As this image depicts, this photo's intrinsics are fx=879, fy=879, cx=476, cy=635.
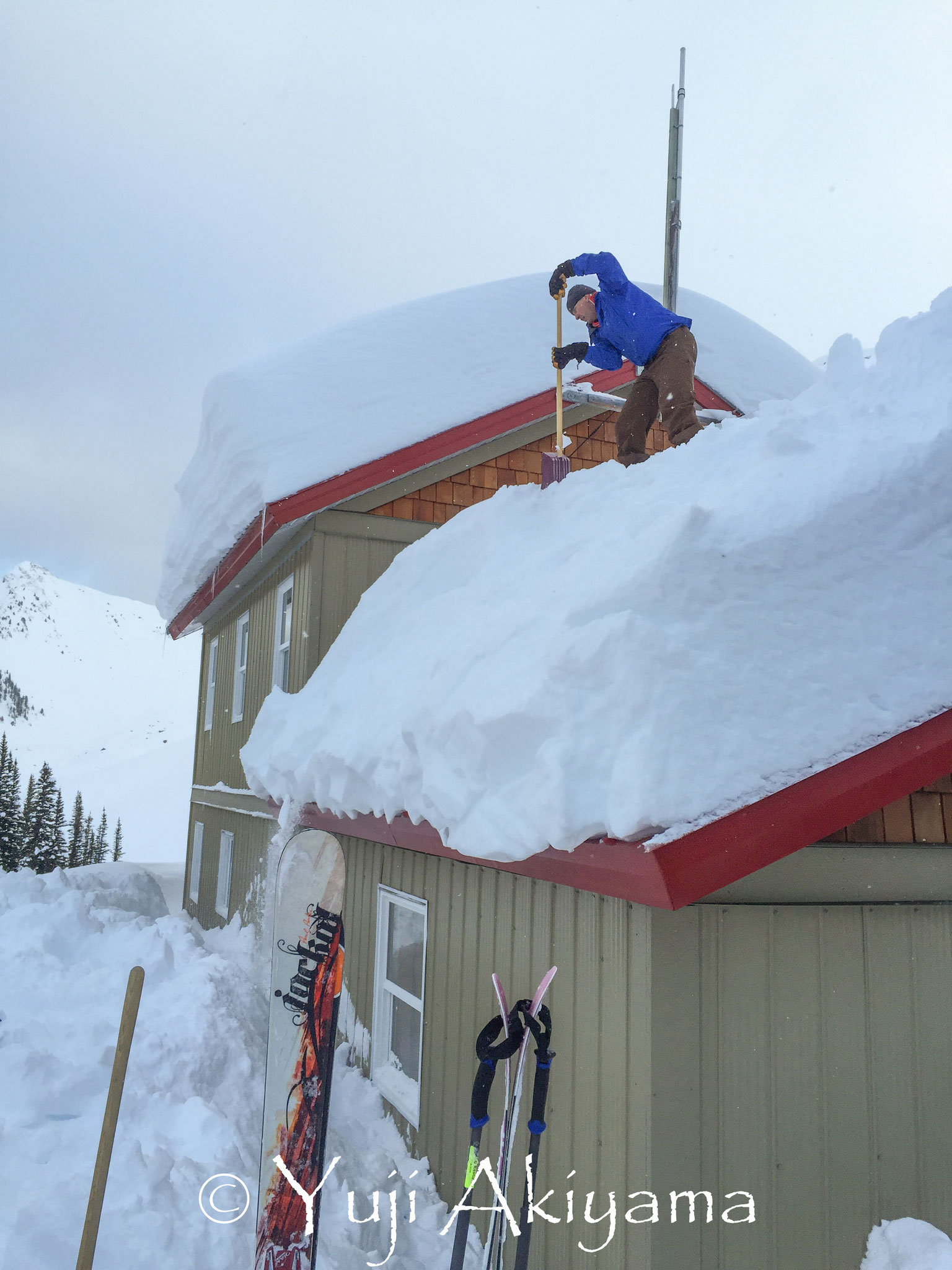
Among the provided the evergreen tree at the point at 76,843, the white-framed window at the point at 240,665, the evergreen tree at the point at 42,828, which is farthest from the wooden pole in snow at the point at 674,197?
the evergreen tree at the point at 76,843

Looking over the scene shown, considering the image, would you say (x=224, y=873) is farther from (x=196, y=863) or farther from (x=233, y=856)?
(x=196, y=863)

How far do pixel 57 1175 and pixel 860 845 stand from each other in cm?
423

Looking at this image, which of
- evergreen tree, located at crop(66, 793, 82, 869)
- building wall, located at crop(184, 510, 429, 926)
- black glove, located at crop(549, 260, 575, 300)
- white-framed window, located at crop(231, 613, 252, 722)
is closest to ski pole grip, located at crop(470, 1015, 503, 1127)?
black glove, located at crop(549, 260, 575, 300)

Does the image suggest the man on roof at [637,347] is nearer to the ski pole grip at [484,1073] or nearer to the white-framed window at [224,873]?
the ski pole grip at [484,1073]

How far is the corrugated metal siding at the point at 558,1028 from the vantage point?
3.33 meters

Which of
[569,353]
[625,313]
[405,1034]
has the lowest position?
[405,1034]

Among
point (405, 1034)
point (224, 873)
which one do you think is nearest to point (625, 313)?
point (405, 1034)

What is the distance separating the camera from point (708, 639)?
10.5 ft

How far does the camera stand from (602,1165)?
3449 millimetres

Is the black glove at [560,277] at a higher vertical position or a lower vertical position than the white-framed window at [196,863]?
higher

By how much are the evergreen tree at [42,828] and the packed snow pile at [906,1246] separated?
30726 mm

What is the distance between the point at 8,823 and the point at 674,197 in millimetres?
28048

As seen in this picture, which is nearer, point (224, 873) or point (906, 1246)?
point (906, 1246)

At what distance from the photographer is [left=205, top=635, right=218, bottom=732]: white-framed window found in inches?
533
